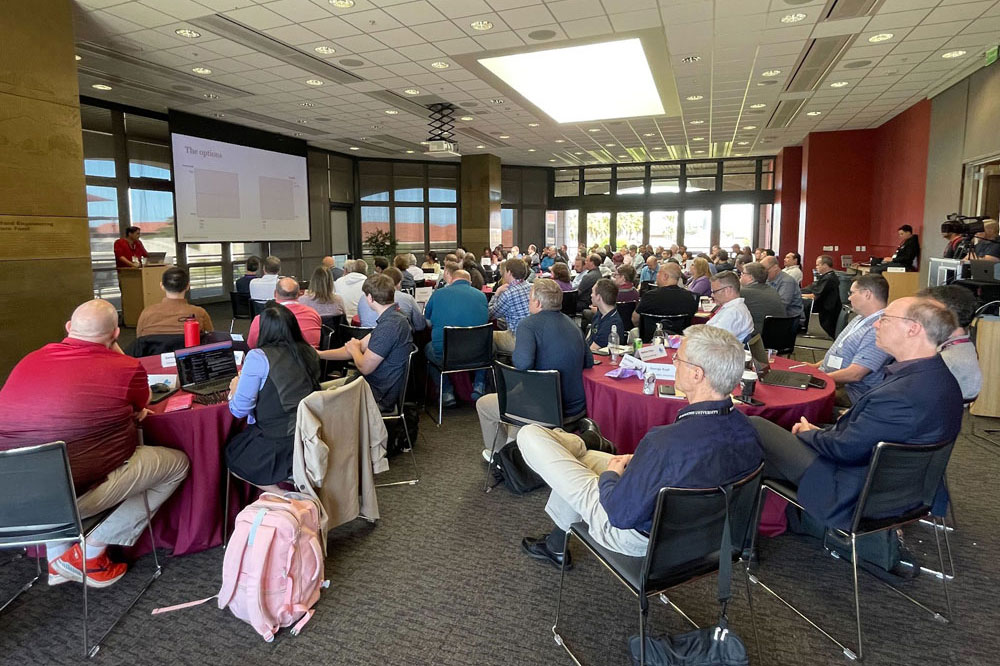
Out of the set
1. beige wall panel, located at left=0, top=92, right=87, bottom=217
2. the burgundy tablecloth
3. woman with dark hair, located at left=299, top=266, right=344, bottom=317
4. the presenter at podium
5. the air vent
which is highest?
the air vent

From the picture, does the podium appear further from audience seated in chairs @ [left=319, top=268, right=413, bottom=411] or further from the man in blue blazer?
the man in blue blazer

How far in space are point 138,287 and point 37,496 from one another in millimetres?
8334

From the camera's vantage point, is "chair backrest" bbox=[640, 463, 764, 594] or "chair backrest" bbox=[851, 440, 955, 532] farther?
"chair backrest" bbox=[851, 440, 955, 532]

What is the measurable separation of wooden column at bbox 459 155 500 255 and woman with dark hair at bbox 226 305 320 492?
14.1m

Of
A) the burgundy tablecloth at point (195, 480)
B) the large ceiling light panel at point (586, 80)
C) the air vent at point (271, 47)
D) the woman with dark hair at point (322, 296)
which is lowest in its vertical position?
the burgundy tablecloth at point (195, 480)

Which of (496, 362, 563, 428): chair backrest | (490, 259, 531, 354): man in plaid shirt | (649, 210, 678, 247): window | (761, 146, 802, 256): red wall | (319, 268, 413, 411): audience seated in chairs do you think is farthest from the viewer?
(649, 210, 678, 247): window

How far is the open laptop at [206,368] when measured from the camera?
3.29 metres

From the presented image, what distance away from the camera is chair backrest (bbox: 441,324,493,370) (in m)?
5.05

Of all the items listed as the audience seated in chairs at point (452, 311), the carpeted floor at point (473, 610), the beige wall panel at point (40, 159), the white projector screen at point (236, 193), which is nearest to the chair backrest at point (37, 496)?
the carpeted floor at point (473, 610)

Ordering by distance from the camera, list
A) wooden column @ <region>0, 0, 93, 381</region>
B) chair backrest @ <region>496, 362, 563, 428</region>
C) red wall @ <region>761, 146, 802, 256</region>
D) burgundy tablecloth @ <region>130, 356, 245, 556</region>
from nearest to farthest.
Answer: burgundy tablecloth @ <region>130, 356, 245, 556</region> < chair backrest @ <region>496, 362, 563, 428</region> < wooden column @ <region>0, 0, 93, 381</region> < red wall @ <region>761, 146, 802, 256</region>

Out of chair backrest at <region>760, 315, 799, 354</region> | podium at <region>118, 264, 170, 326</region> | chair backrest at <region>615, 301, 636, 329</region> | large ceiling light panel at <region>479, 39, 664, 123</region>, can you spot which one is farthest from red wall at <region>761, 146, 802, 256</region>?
podium at <region>118, 264, 170, 326</region>

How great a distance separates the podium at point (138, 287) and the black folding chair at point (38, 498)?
26.3 feet

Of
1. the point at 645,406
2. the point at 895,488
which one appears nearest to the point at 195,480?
the point at 645,406

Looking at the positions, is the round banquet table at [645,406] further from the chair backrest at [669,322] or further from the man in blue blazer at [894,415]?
the chair backrest at [669,322]
